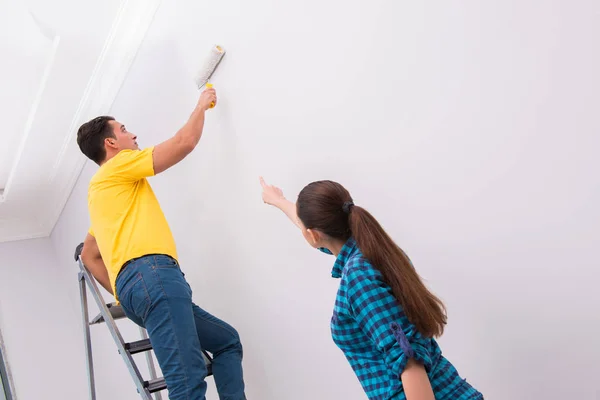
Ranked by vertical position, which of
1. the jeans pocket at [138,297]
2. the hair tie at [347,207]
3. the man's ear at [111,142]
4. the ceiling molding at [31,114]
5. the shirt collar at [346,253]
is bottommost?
the shirt collar at [346,253]

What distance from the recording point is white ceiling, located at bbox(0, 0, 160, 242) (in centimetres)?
265

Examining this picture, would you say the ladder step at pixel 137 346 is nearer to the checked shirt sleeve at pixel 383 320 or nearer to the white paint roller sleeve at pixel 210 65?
the white paint roller sleeve at pixel 210 65

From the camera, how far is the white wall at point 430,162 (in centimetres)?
117

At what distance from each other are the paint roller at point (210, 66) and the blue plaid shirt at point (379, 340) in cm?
113

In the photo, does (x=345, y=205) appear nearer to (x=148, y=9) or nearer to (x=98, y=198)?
(x=98, y=198)

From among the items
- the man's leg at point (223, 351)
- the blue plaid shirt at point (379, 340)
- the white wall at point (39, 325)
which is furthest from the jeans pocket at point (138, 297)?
the white wall at point (39, 325)

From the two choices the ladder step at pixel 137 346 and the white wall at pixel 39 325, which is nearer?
the ladder step at pixel 137 346

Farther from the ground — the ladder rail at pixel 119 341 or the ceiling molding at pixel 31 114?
the ceiling molding at pixel 31 114

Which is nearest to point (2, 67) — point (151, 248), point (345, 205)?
point (151, 248)

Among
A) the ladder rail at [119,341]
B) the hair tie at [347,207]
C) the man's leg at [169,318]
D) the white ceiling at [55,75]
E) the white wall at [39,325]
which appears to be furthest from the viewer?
the white wall at [39,325]

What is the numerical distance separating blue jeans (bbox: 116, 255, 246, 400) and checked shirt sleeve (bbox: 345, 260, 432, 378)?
0.81 m

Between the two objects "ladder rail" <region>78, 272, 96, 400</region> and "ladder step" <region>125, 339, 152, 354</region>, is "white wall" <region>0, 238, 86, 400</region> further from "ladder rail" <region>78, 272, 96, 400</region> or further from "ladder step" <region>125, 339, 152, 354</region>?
"ladder step" <region>125, 339, 152, 354</region>

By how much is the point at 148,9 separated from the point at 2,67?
2.97 feet

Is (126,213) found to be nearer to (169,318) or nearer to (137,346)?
(169,318)
